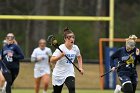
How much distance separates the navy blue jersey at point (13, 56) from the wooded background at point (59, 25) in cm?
733

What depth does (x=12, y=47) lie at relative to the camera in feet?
59.3

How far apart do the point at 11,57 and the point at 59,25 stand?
789cm

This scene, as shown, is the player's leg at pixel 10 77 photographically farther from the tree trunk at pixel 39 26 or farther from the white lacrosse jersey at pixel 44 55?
the tree trunk at pixel 39 26

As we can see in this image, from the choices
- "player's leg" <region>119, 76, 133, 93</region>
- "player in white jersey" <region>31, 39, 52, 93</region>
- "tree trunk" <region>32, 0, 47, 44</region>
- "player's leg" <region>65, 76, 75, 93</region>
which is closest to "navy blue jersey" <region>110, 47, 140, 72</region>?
"player's leg" <region>119, 76, 133, 93</region>

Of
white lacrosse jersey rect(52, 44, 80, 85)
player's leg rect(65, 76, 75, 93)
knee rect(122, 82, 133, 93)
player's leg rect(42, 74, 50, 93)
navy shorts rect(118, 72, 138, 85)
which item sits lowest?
player's leg rect(42, 74, 50, 93)

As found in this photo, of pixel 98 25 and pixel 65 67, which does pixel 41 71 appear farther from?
pixel 65 67

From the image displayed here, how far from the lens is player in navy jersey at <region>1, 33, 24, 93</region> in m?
18.0

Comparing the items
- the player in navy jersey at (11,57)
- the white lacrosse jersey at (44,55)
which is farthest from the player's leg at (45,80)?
the player in navy jersey at (11,57)

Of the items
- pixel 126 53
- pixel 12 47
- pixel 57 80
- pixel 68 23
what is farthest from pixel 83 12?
pixel 57 80

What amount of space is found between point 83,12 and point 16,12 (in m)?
2.62

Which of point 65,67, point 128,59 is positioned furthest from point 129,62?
point 65,67

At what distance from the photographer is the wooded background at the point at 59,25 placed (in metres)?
25.8

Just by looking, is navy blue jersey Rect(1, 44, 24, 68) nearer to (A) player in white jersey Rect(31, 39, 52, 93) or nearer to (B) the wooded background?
(A) player in white jersey Rect(31, 39, 52, 93)

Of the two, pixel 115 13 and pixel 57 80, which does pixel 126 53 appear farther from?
pixel 115 13
